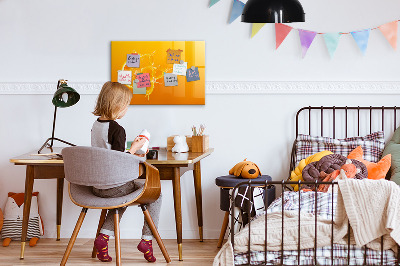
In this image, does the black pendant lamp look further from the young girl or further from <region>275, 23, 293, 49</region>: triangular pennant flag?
<region>275, 23, 293, 49</region>: triangular pennant flag

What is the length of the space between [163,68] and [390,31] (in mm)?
1623

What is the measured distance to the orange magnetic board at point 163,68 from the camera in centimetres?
438

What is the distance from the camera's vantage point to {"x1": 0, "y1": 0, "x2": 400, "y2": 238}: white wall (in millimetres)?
4344

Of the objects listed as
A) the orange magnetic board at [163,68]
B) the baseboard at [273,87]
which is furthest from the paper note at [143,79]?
the baseboard at [273,87]

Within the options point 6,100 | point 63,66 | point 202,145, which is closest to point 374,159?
point 202,145

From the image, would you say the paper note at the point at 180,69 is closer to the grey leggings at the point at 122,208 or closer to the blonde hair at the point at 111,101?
the blonde hair at the point at 111,101

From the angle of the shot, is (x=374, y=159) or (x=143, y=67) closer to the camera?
(x=374, y=159)

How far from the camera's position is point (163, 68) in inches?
173

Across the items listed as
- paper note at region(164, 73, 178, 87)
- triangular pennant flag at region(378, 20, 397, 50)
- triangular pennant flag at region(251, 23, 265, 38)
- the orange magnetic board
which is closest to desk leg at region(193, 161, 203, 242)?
the orange magnetic board

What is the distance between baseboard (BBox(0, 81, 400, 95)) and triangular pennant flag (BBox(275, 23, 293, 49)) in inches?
11.8

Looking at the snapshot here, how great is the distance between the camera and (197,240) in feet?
14.4

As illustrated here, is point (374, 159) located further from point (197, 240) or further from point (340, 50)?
point (197, 240)

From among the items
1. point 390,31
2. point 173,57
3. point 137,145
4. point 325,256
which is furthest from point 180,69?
point 325,256

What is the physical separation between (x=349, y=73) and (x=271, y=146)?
2.49 feet
